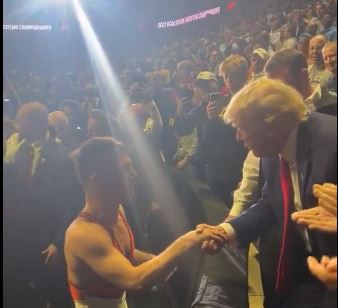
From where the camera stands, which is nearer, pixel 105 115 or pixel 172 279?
pixel 172 279

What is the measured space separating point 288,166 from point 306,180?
9 centimetres

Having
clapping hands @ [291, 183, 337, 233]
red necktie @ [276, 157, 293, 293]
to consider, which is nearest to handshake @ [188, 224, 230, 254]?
red necktie @ [276, 157, 293, 293]

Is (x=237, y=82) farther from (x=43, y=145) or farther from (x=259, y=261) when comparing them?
(x=43, y=145)

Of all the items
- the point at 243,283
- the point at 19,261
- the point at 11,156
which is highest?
the point at 11,156

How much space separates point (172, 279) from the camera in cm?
206

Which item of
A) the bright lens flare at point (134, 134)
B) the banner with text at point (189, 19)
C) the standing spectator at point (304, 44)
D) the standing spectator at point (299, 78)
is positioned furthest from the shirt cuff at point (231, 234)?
the banner with text at point (189, 19)

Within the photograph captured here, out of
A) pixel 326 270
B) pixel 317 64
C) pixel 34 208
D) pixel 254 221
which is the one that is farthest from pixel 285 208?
pixel 34 208

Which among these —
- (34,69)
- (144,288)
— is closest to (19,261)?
(144,288)

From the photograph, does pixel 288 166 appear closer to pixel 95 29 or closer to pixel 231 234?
pixel 231 234

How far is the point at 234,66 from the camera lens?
203cm

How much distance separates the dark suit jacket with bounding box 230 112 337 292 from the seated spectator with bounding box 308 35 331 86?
130 millimetres

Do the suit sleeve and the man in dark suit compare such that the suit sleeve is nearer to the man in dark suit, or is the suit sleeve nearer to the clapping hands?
the man in dark suit

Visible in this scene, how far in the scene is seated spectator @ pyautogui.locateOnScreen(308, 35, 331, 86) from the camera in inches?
73.1

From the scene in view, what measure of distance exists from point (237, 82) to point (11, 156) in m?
0.97
